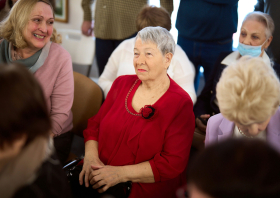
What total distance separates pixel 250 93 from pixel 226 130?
44 centimetres

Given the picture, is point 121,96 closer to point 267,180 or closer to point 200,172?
point 200,172

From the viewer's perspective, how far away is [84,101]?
2.09 m

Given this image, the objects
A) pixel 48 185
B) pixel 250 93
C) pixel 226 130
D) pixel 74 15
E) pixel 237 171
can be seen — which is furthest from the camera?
pixel 74 15

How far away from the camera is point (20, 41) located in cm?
194

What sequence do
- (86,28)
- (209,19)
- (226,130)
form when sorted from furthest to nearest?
(86,28) → (209,19) → (226,130)

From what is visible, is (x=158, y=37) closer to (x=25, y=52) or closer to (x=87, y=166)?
(x=87, y=166)

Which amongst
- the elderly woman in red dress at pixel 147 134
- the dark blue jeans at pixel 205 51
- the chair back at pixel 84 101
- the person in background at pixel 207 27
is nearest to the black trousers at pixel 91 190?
the elderly woman in red dress at pixel 147 134

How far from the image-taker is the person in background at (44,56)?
75.8 inches

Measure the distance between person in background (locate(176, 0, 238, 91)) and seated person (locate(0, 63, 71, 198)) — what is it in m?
1.88

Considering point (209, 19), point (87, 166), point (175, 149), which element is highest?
point (209, 19)

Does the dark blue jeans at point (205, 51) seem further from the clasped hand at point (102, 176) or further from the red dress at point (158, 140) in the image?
the clasped hand at point (102, 176)

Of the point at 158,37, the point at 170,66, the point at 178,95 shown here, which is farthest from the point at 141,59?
the point at 170,66

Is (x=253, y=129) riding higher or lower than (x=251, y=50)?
lower

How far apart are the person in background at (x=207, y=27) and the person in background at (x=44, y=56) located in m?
1.26
